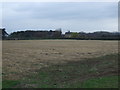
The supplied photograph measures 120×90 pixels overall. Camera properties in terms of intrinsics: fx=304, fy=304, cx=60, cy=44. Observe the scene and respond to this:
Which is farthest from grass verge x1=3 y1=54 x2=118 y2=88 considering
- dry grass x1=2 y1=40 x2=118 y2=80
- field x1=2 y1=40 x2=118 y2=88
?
dry grass x1=2 y1=40 x2=118 y2=80

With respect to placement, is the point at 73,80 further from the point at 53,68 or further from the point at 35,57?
the point at 35,57

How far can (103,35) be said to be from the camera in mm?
131500

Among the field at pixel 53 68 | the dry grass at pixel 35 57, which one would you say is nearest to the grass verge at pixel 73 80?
the field at pixel 53 68

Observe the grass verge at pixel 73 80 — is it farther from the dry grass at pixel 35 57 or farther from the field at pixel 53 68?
the dry grass at pixel 35 57

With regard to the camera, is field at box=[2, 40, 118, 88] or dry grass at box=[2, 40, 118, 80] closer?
field at box=[2, 40, 118, 88]

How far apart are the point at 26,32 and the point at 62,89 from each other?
154 metres

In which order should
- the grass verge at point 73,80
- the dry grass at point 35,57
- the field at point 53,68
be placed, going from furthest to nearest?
the dry grass at point 35,57, the field at point 53,68, the grass verge at point 73,80

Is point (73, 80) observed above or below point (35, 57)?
above

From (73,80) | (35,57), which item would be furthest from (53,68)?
(35,57)

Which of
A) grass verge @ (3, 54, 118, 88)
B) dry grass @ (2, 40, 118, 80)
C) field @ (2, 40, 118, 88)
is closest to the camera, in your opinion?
grass verge @ (3, 54, 118, 88)

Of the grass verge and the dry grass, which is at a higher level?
the grass verge

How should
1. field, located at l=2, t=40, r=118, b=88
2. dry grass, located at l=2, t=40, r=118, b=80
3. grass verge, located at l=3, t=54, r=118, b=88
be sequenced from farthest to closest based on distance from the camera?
dry grass, located at l=2, t=40, r=118, b=80
field, located at l=2, t=40, r=118, b=88
grass verge, located at l=3, t=54, r=118, b=88

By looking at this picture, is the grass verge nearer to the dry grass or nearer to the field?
the field

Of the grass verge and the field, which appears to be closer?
the grass verge
